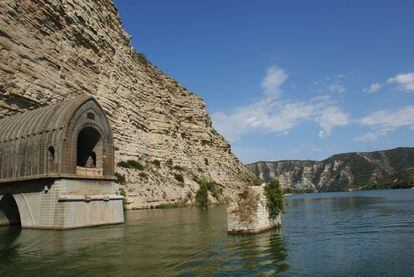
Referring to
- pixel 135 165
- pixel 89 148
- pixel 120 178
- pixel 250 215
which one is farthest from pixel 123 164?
pixel 250 215

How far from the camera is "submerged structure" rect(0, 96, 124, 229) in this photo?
3306 centimetres

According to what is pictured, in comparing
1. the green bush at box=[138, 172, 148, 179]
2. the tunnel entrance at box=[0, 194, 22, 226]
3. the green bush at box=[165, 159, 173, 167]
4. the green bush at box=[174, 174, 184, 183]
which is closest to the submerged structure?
the tunnel entrance at box=[0, 194, 22, 226]

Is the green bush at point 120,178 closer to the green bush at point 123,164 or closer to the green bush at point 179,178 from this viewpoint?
the green bush at point 123,164

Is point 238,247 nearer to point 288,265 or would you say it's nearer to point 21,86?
point 288,265

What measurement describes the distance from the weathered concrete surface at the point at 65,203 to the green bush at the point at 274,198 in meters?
15.6

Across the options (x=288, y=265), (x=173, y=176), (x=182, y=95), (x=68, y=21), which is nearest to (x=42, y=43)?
(x=68, y=21)

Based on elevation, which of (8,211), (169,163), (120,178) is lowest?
(8,211)

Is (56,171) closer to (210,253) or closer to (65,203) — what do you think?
(65,203)

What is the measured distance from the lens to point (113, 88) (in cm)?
7112

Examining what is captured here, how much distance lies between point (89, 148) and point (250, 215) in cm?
2120

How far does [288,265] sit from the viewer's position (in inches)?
667

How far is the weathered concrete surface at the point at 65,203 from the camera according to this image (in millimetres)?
32562

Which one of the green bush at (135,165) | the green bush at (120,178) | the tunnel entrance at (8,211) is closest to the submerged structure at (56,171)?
the tunnel entrance at (8,211)

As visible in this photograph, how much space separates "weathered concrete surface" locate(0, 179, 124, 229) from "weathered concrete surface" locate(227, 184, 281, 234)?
45.8 feet
